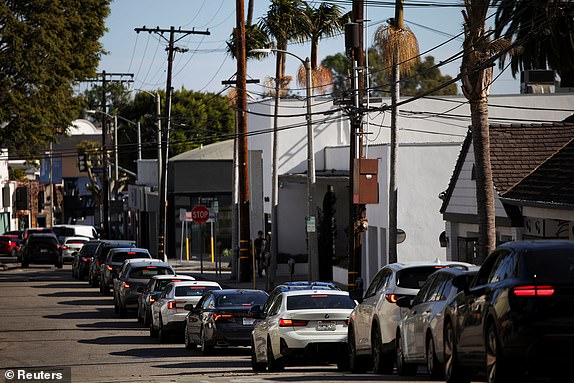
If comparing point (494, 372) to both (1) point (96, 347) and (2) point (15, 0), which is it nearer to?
(1) point (96, 347)

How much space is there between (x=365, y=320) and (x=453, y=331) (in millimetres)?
4659

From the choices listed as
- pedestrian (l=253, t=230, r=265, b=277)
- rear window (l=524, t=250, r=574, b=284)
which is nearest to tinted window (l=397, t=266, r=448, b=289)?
rear window (l=524, t=250, r=574, b=284)

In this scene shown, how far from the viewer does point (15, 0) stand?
198ft

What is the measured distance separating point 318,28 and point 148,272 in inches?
582

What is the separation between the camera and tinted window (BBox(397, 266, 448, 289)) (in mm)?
18719

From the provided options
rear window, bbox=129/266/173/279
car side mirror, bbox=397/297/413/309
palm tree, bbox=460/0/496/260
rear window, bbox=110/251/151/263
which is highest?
palm tree, bbox=460/0/496/260

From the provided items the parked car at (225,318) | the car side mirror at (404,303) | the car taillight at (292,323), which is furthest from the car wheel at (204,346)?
the car side mirror at (404,303)

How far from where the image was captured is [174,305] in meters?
29.3

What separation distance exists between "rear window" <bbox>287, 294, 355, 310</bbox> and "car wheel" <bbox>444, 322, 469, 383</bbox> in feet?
21.1

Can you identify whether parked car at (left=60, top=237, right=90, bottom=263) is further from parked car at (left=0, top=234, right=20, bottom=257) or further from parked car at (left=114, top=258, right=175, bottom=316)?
parked car at (left=114, top=258, right=175, bottom=316)

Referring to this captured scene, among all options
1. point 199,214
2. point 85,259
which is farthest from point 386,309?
point 85,259

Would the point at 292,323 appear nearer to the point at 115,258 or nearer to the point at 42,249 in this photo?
the point at 115,258

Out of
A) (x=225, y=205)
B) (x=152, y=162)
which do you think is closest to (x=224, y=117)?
(x=152, y=162)

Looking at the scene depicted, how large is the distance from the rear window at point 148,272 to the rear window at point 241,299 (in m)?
10.9
